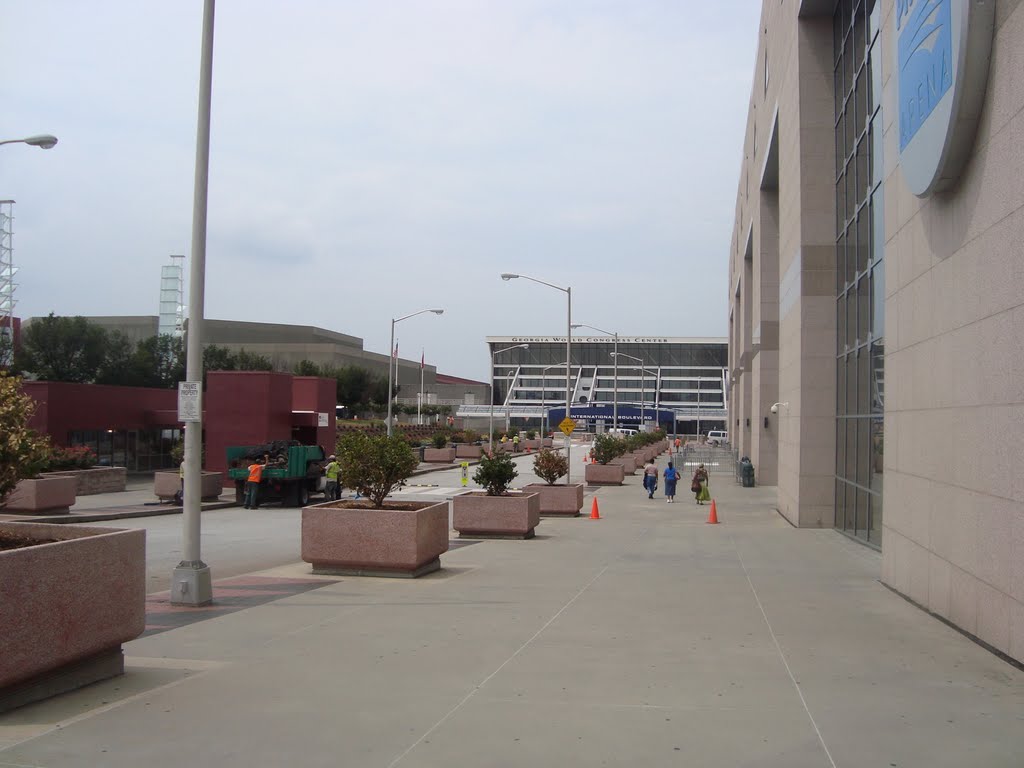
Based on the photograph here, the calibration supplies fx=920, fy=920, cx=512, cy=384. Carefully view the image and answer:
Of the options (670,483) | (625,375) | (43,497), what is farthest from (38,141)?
(625,375)

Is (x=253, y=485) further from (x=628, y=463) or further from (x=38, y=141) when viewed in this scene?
(x=628, y=463)

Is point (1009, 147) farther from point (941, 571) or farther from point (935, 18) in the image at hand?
point (941, 571)

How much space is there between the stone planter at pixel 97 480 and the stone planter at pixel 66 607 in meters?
26.2

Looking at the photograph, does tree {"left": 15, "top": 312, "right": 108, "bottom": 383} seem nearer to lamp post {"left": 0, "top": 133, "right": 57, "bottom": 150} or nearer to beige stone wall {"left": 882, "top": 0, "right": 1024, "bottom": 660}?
lamp post {"left": 0, "top": 133, "right": 57, "bottom": 150}

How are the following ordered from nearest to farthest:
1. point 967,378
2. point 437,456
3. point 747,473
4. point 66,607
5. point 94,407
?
point 66,607
point 967,378
point 94,407
point 747,473
point 437,456

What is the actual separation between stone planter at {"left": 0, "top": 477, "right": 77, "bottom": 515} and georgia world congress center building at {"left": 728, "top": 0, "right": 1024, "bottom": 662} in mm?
19625

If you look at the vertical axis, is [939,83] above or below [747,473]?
above

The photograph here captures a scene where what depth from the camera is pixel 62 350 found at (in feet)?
234

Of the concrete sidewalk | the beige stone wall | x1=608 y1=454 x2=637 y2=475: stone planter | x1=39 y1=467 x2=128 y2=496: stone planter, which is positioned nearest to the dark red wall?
x1=39 y1=467 x2=128 y2=496: stone planter

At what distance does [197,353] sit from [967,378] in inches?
353

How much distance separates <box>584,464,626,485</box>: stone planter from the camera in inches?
1638

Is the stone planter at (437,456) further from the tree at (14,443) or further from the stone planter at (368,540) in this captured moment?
the tree at (14,443)

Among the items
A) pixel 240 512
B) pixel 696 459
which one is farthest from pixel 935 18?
pixel 696 459

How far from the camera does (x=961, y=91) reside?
8938 mm
